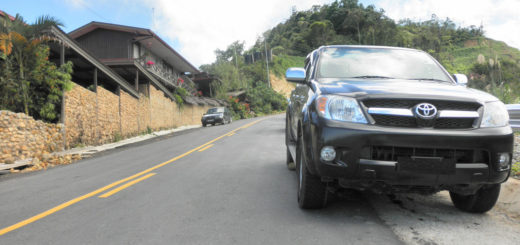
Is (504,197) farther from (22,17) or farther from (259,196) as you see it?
(22,17)

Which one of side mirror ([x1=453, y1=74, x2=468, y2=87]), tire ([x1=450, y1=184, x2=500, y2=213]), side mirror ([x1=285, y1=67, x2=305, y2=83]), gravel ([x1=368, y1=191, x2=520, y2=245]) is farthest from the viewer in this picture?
side mirror ([x1=285, y1=67, x2=305, y2=83])

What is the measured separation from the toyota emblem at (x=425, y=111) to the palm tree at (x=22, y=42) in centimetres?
1201

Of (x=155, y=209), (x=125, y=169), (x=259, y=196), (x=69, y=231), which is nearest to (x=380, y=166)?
(x=259, y=196)

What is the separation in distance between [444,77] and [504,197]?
5.21ft

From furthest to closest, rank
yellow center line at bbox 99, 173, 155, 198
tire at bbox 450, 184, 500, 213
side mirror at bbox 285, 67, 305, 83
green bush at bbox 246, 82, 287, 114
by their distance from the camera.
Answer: green bush at bbox 246, 82, 287, 114 → yellow center line at bbox 99, 173, 155, 198 → side mirror at bbox 285, 67, 305, 83 → tire at bbox 450, 184, 500, 213

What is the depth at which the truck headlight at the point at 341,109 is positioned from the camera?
310 centimetres

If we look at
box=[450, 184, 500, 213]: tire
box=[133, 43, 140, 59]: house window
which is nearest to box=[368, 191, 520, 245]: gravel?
box=[450, 184, 500, 213]: tire

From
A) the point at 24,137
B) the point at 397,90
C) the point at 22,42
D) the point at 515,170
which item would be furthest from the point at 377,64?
the point at 22,42

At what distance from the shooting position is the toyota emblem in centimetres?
297

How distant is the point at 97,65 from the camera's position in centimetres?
1537

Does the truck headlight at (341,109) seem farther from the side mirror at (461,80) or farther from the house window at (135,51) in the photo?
the house window at (135,51)

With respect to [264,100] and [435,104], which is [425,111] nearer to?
[435,104]

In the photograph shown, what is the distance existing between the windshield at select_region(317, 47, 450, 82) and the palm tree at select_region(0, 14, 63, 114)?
10.6 m

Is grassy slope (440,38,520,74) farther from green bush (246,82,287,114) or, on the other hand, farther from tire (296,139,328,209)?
tire (296,139,328,209)
